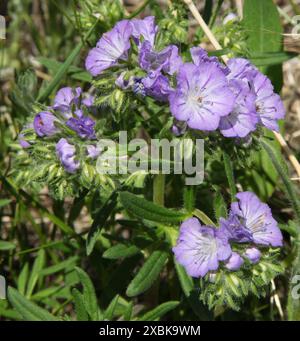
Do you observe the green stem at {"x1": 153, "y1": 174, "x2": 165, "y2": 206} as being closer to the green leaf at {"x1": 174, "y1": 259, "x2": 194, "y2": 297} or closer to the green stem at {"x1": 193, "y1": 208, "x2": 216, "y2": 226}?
the green stem at {"x1": 193, "y1": 208, "x2": 216, "y2": 226}

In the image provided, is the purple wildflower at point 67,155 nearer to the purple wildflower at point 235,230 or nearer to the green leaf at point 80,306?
the green leaf at point 80,306

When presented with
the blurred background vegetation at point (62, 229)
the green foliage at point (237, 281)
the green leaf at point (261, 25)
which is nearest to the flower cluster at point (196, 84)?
the green foliage at point (237, 281)

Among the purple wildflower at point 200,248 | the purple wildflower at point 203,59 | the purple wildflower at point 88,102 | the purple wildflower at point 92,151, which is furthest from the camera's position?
the purple wildflower at point 88,102

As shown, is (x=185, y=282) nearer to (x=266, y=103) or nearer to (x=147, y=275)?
(x=147, y=275)

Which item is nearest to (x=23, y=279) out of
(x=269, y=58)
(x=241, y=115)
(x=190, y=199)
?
(x=190, y=199)
